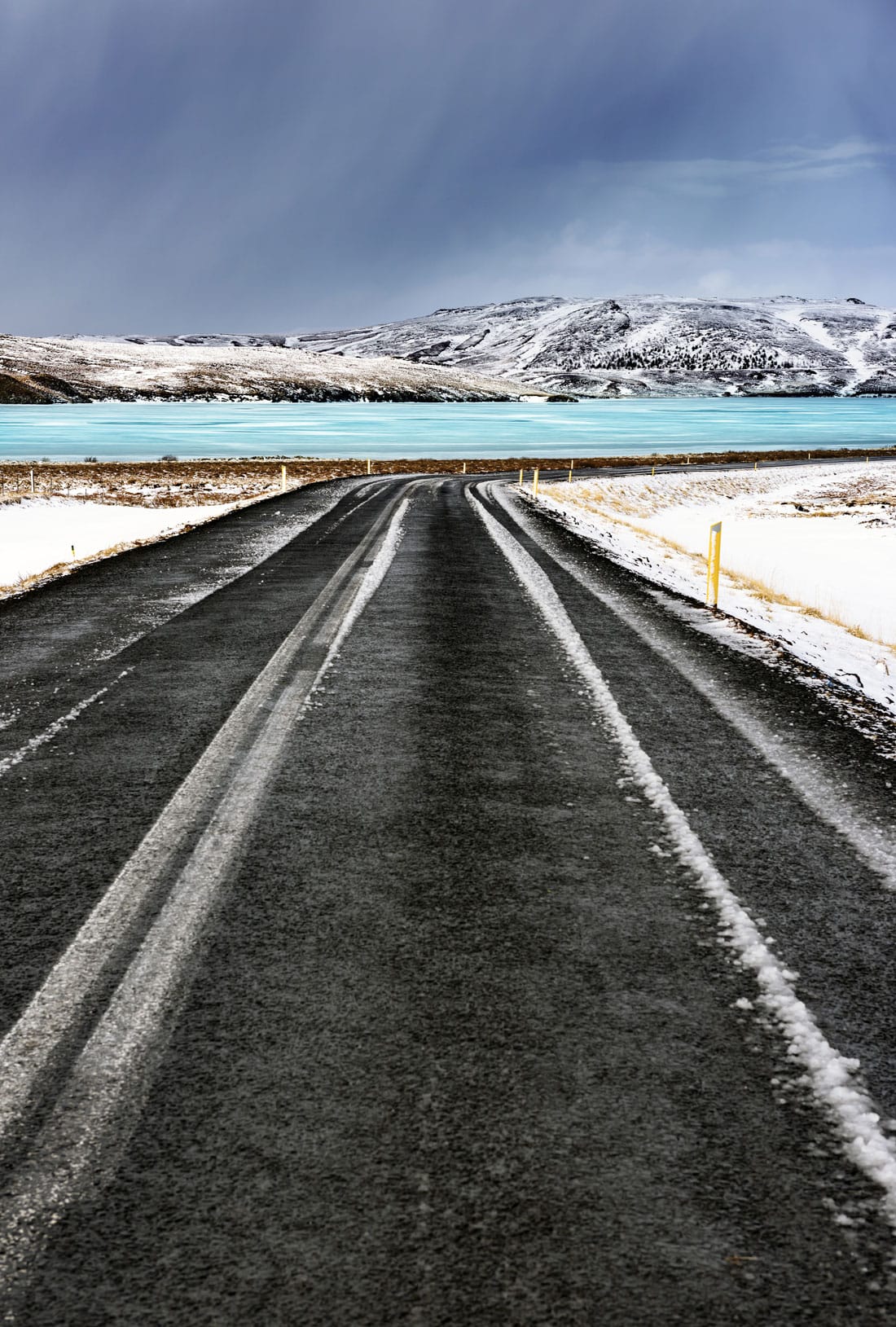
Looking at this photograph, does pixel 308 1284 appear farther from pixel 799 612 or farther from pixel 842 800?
pixel 799 612

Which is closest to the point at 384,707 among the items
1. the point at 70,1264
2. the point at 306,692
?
the point at 306,692

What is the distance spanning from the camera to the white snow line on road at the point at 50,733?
20.2 feet

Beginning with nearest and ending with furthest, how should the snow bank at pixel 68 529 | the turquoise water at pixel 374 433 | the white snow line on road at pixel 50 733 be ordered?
1. the white snow line on road at pixel 50 733
2. the snow bank at pixel 68 529
3. the turquoise water at pixel 374 433

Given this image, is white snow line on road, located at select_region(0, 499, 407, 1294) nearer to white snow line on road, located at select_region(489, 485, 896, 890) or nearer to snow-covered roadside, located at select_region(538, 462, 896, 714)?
white snow line on road, located at select_region(489, 485, 896, 890)

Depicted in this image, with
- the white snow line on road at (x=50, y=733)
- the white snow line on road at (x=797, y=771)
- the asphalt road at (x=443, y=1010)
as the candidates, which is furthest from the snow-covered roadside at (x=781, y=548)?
the white snow line on road at (x=50, y=733)

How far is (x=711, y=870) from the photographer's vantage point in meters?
4.63

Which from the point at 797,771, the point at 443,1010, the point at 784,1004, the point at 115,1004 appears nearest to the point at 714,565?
the point at 797,771

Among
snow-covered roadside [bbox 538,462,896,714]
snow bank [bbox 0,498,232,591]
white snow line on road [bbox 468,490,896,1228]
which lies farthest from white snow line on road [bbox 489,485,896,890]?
snow bank [bbox 0,498,232,591]

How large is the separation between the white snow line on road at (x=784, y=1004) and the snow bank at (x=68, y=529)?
458 inches

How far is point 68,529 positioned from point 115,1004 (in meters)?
26.6

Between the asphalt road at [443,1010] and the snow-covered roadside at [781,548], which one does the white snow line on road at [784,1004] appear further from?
the snow-covered roadside at [781,548]

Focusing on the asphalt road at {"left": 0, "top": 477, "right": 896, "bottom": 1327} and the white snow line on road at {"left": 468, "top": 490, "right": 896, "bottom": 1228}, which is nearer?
the asphalt road at {"left": 0, "top": 477, "right": 896, "bottom": 1327}

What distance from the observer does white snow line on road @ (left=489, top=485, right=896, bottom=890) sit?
16.2 ft

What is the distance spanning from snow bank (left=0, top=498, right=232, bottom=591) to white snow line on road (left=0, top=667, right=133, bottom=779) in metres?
7.66
